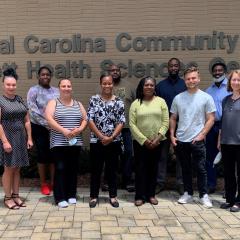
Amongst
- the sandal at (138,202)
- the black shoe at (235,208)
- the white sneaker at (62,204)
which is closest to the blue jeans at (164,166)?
the sandal at (138,202)

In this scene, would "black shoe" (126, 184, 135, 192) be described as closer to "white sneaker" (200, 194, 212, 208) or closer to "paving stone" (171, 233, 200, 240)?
"white sneaker" (200, 194, 212, 208)

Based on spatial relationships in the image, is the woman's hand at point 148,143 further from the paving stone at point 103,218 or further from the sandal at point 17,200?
the sandal at point 17,200

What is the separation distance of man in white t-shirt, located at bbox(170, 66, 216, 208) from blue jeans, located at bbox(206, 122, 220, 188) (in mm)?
505

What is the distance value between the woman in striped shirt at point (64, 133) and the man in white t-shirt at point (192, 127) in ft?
4.39

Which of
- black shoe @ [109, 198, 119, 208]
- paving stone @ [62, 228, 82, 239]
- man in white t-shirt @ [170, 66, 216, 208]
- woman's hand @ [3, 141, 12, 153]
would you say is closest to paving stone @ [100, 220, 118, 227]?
paving stone @ [62, 228, 82, 239]

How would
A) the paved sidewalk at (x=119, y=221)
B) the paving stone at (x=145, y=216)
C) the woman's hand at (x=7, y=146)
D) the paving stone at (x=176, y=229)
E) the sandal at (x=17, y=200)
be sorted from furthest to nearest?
1. the sandal at (x=17, y=200)
2. the woman's hand at (x=7, y=146)
3. the paving stone at (x=145, y=216)
4. the paving stone at (x=176, y=229)
5. the paved sidewalk at (x=119, y=221)

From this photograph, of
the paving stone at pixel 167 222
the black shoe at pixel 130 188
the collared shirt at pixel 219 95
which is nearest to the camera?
the paving stone at pixel 167 222

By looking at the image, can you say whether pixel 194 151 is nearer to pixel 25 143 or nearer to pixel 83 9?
pixel 25 143

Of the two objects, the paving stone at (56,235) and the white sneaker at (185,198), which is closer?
the paving stone at (56,235)

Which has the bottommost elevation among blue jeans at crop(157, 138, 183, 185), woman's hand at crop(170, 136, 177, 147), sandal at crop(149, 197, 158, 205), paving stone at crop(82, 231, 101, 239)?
sandal at crop(149, 197, 158, 205)

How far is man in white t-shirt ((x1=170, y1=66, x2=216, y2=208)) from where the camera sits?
5.98 meters

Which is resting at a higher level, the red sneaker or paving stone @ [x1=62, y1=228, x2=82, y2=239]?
paving stone @ [x1=62, y1=228, x2=82, y2=239]

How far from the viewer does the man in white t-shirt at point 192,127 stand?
235 inches

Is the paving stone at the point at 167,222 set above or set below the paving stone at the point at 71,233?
below
